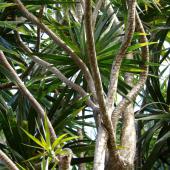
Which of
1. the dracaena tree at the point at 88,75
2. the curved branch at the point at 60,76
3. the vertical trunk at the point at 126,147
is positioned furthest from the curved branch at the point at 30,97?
the vertical trunk at the point at 126,147

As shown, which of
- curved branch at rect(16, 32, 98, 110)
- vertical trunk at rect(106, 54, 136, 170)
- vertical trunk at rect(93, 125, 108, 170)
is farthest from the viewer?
curved branch at rect(16, 32, 98, 110)

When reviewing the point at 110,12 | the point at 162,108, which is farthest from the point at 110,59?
the point at 162,108

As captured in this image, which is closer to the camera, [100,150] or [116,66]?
[100,150]

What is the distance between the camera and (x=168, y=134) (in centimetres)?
290

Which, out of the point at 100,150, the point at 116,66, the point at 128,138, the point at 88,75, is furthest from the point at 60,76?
the point at 100,150

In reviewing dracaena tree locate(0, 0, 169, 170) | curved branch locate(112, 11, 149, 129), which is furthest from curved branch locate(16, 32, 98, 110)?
curved branch locate(112, 11, 149, 129)

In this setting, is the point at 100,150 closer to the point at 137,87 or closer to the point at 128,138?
the point at 128,138

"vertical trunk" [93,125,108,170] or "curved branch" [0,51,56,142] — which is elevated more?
"curved branch" [0,51,56,142]

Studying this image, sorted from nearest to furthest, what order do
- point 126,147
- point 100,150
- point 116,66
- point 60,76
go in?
point 100,150 < point 116,66 < point 126,147 < point 60,76

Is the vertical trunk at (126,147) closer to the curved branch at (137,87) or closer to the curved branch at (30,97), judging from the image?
the curved branch at (137,87)

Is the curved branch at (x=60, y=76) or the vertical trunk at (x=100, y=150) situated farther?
the curved branch at (x=60, y=76)

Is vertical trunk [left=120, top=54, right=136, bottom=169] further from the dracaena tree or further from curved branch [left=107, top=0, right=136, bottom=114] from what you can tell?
curved branch [left=107, top=0, right=136, bottom=114]

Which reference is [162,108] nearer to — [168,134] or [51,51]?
[168,134]

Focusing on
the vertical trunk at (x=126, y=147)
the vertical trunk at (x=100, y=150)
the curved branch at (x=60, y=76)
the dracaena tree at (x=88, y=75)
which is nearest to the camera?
the vertical trunk at (x=100, y=150)
